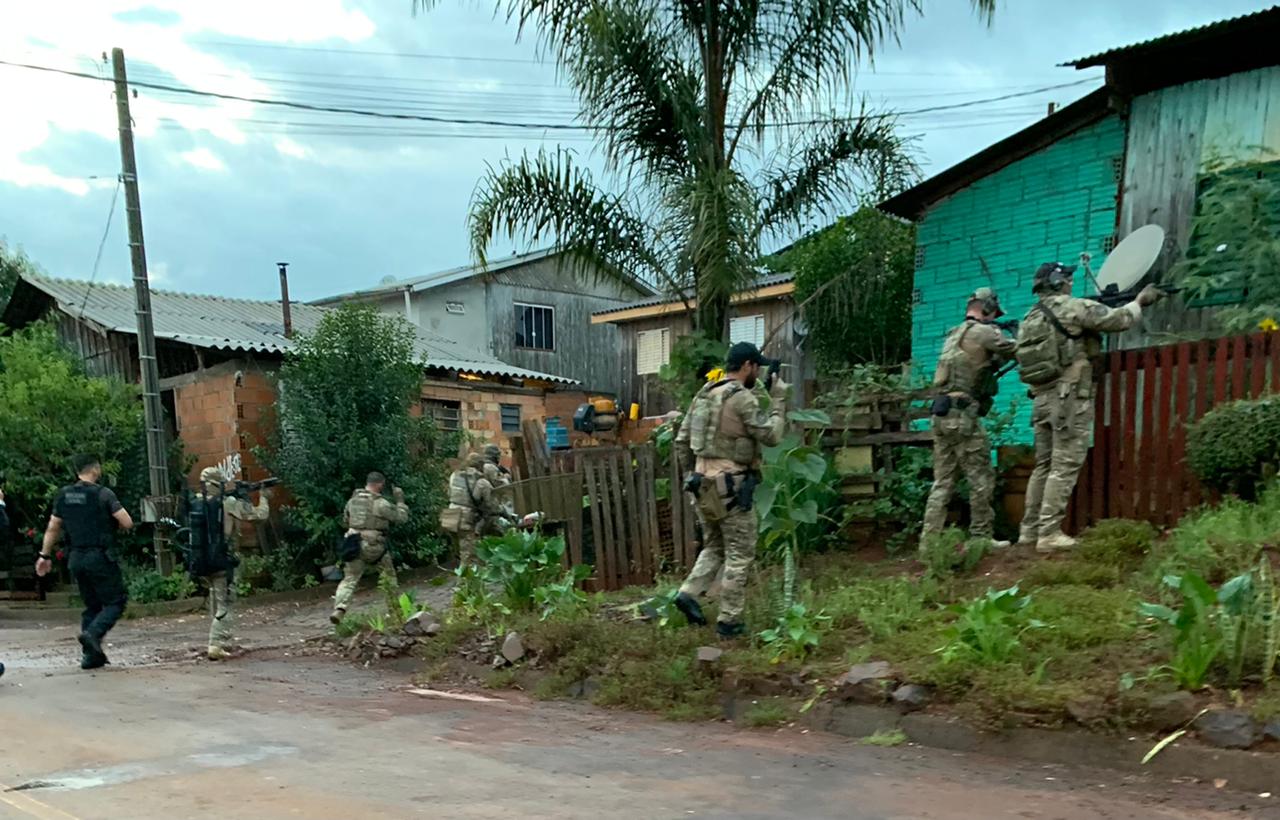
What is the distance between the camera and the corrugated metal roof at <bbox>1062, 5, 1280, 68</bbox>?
8.90m

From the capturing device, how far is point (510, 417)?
1867 centimetres

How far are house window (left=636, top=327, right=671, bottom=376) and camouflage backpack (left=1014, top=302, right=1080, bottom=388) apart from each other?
1613 cm

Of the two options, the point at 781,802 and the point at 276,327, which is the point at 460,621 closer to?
the point at 781,802

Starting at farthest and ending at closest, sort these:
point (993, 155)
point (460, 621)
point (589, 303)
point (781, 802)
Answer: point (589, 303) → point (993, 155) → point (460, 621) → point (781, 802)

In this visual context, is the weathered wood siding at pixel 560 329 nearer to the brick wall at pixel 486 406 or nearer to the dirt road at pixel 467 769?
the brick wall at pixel 486 406

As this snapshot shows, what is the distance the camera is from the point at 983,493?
7.20 m

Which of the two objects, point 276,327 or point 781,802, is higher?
point 276,327

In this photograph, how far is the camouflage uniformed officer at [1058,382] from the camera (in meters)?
6.73

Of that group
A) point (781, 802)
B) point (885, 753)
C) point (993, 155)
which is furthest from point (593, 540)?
point (993, 155)

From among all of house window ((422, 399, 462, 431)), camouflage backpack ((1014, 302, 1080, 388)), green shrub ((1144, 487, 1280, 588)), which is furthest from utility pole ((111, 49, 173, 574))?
green shrub ((1144, 487, 1280, 588))

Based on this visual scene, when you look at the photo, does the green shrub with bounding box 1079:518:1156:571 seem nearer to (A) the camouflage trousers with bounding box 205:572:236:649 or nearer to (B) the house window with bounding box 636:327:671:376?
(A) the camouflage trousers with bounding box 205:572:236:649

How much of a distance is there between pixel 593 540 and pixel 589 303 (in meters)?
20.1

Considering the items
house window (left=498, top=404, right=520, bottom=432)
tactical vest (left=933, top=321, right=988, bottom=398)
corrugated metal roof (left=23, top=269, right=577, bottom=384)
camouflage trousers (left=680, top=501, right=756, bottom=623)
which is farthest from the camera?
house window (left=498, top=404, right=520, bottom=432)

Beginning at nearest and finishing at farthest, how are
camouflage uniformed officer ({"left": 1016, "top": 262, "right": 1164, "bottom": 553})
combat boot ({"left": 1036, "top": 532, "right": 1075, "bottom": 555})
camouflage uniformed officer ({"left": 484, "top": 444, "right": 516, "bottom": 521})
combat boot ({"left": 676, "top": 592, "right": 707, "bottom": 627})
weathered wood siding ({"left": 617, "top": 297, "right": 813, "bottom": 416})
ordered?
combat boot ({"left": 676, "top": 592, "right": 707, "bottom": 627}), combat boot ({"left": 1036, "top": 532, "right": 1075, "bottom": 555}), camouflage uniformed officer ({"left": 1016, "top": 262, "right": 1164, "bottom": 553}), camouflage uniformed officer ({"left": 484, "top": 444, "right": 516, "bottom": 521}), weathered wood siding ({"left": 617, "top": 297, "right": 813, "bottom": 416})
